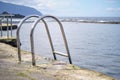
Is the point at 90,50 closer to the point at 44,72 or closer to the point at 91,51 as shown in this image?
the point at 91,51

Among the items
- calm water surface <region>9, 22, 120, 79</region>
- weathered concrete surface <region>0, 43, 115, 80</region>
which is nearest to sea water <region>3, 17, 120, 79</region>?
calm water surface <region>9, 22, 120, 79</region>

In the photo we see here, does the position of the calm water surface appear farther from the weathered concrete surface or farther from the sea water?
the weathered concrete surface

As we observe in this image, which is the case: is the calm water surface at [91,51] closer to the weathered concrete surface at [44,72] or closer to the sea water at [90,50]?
the sea water at [90,50]

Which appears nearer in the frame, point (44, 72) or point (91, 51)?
point (44, 72)

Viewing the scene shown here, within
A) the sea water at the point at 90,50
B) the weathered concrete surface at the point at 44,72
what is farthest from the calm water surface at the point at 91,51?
the weathered concrete surface at the point at 44,72

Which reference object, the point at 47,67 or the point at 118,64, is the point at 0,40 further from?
the point at 47,67

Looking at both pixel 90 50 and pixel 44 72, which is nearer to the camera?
pixel 44 72

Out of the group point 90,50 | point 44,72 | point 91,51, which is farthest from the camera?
point 90,50

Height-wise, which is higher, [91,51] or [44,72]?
[44,72]

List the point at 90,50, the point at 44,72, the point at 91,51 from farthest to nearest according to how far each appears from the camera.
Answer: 1. the point at 90,50
2. the point at 91,51
3. the point at 44,72

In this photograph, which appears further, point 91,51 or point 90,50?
point 90,50

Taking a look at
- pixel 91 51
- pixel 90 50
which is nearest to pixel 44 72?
pixel 91 51

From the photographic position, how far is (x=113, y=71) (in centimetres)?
1434

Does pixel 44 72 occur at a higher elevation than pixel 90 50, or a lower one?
higher
